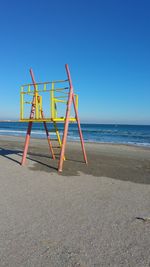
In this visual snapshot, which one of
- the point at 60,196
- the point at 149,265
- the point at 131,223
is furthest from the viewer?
the point at 60,196

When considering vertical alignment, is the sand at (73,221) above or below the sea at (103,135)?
above

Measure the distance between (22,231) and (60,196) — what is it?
2.20 m

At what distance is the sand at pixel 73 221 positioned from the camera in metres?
3.74

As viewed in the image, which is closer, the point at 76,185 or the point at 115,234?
the point at 115,234

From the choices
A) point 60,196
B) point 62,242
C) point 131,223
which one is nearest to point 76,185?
point 60,196

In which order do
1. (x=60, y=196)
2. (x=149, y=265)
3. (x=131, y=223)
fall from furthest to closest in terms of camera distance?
(x=60, y=196)
(x=131, y=223)
(x=149, y=265)

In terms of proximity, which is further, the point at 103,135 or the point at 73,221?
the point at 103,135

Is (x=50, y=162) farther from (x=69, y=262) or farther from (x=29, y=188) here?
(x=69, y=262)

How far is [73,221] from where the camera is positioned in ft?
16.4

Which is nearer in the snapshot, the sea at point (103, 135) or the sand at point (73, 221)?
the sand at point (73, 221)

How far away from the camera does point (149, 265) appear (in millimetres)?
3543

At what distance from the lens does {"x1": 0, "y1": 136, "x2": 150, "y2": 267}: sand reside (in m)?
3.74

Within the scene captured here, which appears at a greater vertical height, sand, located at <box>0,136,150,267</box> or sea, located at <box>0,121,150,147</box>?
sand, located at <box>0,136,150,267</box>

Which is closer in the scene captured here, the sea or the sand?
the sand
